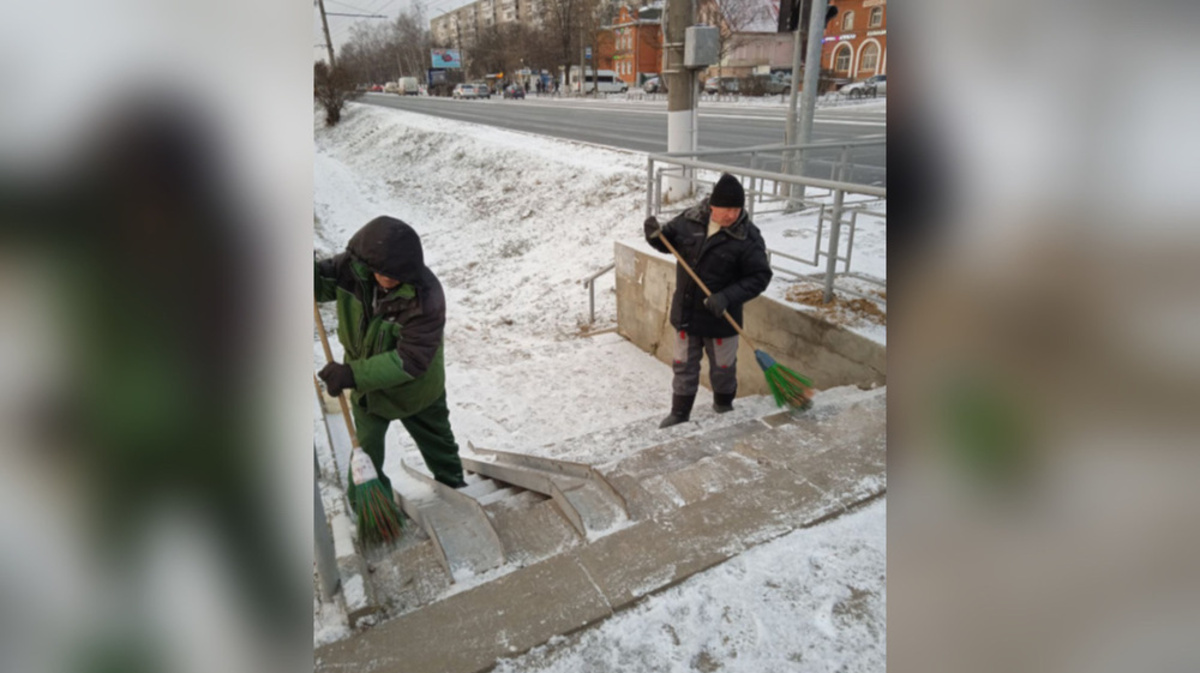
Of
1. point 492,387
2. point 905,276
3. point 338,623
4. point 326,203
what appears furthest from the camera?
point 326,203

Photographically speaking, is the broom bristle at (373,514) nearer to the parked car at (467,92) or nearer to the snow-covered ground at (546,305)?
the snow-covered ground at (546,305)

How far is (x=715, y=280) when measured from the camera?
4246 mm

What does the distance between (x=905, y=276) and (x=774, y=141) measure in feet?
51.5

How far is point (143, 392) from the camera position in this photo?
1.61 ft

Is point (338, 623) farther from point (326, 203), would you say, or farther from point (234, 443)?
point (326, 203)

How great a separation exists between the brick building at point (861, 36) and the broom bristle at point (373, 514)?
7.71 ft

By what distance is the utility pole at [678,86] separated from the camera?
27.8 feet

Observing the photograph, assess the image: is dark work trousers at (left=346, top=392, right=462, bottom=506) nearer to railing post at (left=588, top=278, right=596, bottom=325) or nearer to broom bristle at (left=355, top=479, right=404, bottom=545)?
broom bristle at (left=355, top=479, right=404, bottom=545)

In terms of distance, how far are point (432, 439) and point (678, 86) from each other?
6732mm

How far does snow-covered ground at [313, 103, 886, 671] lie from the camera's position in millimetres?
2123

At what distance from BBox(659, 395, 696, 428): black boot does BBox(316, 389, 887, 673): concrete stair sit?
3.18 ft

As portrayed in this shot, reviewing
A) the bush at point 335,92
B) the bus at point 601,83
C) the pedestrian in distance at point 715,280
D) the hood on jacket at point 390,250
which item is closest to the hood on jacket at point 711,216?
the pedestrian in distance at point 715,280

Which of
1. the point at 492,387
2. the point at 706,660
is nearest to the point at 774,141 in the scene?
the point at 492,387

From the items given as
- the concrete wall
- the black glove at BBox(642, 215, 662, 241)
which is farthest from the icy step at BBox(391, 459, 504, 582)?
the black glove at BBox(642, 215, 662, 241)
